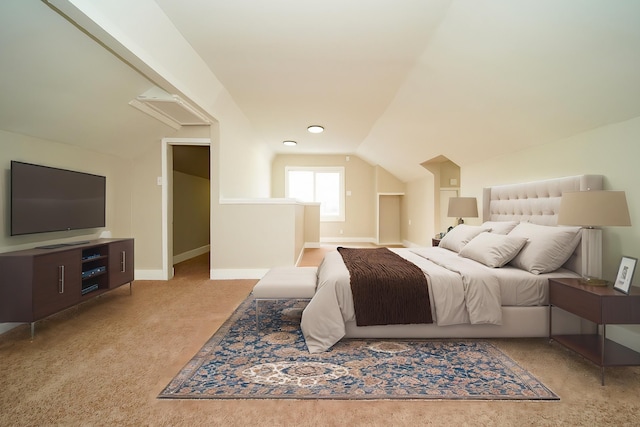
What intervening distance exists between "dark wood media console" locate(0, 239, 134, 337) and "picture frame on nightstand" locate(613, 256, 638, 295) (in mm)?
4152

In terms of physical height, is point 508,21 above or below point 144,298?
above

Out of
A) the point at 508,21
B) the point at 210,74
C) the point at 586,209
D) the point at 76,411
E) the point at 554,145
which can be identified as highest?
the point at 210,74

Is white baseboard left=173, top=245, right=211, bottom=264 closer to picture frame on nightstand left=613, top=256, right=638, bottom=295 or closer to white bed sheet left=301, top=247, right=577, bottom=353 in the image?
white bed sheet left=301, top=247, right=577, bottom=353

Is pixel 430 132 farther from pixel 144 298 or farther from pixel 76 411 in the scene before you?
pixel 76 411

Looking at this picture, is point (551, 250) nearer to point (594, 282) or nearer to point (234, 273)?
point (594, 282)

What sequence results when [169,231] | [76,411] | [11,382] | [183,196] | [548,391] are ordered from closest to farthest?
1. [76,411]
2. [548,391]
3. [11,382]
4. [169,231]
5. [183,196]

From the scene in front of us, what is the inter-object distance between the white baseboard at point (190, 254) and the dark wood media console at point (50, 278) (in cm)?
237

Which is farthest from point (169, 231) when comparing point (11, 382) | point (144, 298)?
point (11, 382)

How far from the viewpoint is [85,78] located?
8.87 feet

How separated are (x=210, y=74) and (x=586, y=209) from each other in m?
3.78

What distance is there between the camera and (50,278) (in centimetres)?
263

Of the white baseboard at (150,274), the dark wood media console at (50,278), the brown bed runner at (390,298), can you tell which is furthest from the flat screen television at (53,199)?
the brown bed runner at (390,298)

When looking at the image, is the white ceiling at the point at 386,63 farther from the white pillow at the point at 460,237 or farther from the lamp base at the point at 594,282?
the lamp base at the point at 594,282

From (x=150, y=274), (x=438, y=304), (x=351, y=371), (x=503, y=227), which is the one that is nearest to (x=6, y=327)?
(x=150, y=274)
